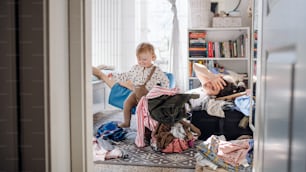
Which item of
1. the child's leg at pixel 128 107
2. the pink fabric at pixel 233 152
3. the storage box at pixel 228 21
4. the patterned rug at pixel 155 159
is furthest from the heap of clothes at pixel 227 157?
the storage box at pixel 228 21

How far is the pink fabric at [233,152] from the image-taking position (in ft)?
6.23

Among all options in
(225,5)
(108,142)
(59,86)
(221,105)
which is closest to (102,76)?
(108,142)

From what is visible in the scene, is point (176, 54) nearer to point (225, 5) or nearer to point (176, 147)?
point (225, 5)

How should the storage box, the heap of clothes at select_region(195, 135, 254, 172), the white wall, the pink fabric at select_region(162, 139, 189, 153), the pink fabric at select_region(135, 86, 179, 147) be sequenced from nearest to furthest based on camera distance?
the white wall → the heap of clothes at select_region(195, 135, 254, 172) → the pink fabric at select_region(162, 139, 189, 153) → the pink fabric at select_region(135, 86, 179, 147) → the storage box

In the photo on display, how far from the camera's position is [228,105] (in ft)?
9.29

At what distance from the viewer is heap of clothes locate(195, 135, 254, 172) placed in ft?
6.19

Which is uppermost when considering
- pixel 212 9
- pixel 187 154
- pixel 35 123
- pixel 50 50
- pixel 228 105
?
pixel 212 9

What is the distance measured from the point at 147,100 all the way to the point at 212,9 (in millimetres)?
1871

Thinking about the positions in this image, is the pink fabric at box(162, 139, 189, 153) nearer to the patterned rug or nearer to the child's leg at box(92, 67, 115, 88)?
the patterned rug

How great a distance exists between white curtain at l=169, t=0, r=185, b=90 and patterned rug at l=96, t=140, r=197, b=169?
156cm

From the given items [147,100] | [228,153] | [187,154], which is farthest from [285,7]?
[147,100]

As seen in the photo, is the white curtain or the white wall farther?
the white curtain

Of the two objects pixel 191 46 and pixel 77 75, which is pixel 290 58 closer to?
pixel 77 75

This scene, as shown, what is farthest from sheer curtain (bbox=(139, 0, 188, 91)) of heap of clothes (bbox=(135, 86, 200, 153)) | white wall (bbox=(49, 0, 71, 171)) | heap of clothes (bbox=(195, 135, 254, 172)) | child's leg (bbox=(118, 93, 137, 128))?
white wall (bbox=(49, 0, 71, 171))
